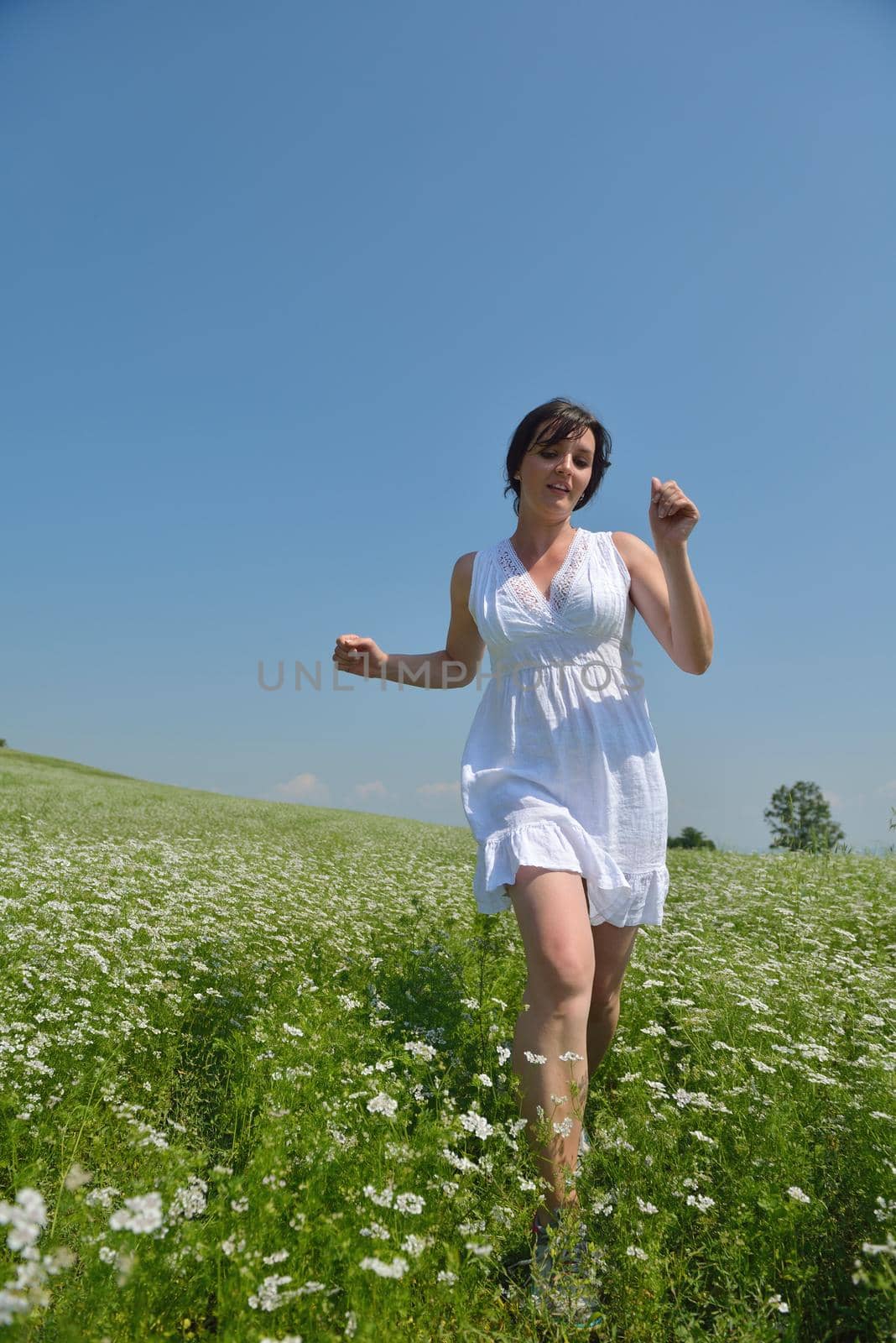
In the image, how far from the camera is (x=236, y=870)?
8219 mm

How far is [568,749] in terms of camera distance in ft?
12.0

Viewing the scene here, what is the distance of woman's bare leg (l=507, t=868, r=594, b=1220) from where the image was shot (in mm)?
2918

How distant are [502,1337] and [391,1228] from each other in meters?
0.42

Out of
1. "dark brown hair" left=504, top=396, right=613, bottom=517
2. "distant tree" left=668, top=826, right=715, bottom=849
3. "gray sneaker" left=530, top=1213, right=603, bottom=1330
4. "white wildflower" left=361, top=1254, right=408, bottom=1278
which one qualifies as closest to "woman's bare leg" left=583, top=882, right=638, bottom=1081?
"gray sneaker" left=530, top=1213, right=603, bottom=1330

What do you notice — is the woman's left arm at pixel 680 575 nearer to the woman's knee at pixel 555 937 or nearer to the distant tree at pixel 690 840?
the woman's knee at pixel 555 937

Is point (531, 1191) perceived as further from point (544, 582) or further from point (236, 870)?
point (236, 870)

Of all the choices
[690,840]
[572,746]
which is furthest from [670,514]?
[690,840]

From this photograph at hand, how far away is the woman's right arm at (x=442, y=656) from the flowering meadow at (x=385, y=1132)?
1.41m

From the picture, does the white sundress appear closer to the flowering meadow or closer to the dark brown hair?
the dark brown hair

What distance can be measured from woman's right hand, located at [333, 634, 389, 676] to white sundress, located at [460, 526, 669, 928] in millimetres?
702

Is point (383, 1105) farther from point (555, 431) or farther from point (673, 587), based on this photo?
point (555, 431)

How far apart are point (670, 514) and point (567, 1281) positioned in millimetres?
2795

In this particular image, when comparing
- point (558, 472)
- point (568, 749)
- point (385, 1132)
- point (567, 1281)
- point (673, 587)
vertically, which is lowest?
point (567, 1281)

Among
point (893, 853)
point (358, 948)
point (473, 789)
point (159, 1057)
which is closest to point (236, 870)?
point (358, 948)
